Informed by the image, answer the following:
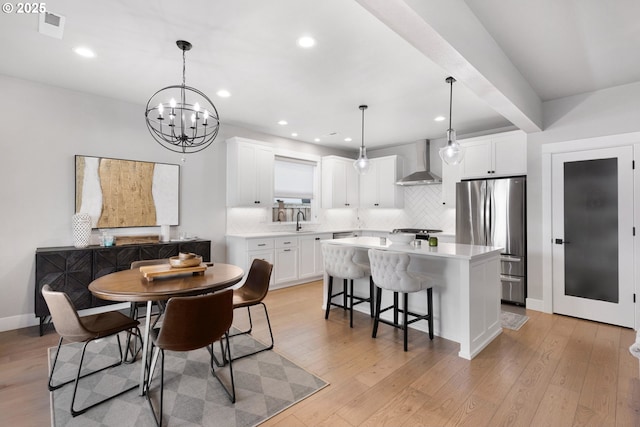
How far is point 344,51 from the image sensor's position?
2.72 m

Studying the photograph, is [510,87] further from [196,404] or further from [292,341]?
[196,404]

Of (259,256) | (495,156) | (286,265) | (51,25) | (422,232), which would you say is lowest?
(286,265)

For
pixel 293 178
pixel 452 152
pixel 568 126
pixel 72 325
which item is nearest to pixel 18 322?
pixel 72 325

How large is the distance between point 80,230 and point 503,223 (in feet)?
17.8

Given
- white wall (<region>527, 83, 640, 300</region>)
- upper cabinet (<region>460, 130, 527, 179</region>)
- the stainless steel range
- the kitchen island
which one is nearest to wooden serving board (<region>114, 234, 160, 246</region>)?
the kitchen island

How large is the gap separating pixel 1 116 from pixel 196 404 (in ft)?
12.0

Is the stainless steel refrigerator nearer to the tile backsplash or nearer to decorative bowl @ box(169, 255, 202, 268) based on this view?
the tile backsplash

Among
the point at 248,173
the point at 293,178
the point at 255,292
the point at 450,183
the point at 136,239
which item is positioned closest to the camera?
the point at 255,292

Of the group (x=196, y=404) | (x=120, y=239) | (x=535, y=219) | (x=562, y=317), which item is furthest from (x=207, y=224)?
(x=562, y=317)

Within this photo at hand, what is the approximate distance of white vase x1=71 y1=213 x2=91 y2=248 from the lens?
3.58 metres

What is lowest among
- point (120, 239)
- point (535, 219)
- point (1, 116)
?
point (120, 239)

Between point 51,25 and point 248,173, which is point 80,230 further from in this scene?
point 248,173

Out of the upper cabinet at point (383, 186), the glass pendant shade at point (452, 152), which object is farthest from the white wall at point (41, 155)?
the upper cabinet at point (383, 186)

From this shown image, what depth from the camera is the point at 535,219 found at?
407 cm
